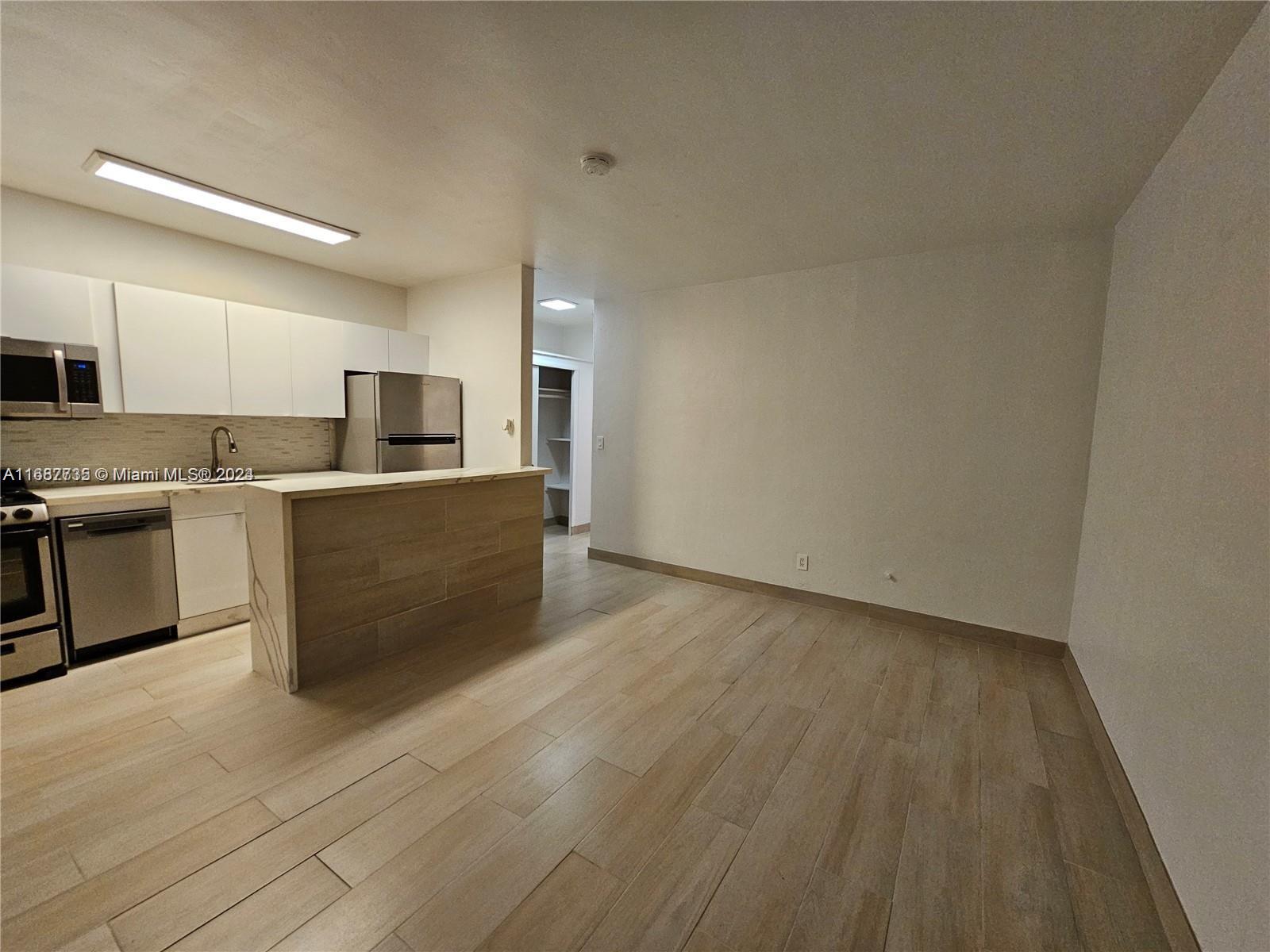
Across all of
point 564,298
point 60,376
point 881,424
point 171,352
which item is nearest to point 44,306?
point 60,376

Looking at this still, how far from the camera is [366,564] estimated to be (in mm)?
2715

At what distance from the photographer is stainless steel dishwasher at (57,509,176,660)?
8.52ft

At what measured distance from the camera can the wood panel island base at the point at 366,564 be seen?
244 centimetres

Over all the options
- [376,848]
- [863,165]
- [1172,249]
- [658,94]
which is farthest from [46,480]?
[1172,249]

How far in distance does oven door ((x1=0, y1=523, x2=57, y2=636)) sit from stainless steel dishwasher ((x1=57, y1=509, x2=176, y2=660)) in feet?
0.22

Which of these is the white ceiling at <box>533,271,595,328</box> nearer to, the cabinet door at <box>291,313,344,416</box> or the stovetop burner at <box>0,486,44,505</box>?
the cabinet door at <box>291,313,344,416</box>

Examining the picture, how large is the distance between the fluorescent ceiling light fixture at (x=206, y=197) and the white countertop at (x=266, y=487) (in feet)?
5.16

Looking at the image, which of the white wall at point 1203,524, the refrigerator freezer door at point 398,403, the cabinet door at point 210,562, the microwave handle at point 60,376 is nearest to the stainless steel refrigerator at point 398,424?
the refrigerator freezer door at point 398,403

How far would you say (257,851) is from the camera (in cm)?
153

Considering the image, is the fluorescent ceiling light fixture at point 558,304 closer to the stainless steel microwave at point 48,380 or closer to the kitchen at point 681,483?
the kitchen at point 681,483

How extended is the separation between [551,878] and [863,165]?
9.74ft

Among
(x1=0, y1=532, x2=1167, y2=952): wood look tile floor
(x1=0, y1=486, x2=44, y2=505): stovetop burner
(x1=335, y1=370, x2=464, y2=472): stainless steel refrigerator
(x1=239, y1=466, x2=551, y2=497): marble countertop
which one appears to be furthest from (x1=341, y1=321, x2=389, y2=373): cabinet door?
(x1=0, y1=532, x2=1167, y2=952): wood look tile floor

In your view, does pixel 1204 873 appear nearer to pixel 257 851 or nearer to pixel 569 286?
pixel 257 851

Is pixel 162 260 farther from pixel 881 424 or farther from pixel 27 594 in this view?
pixel 881 424
